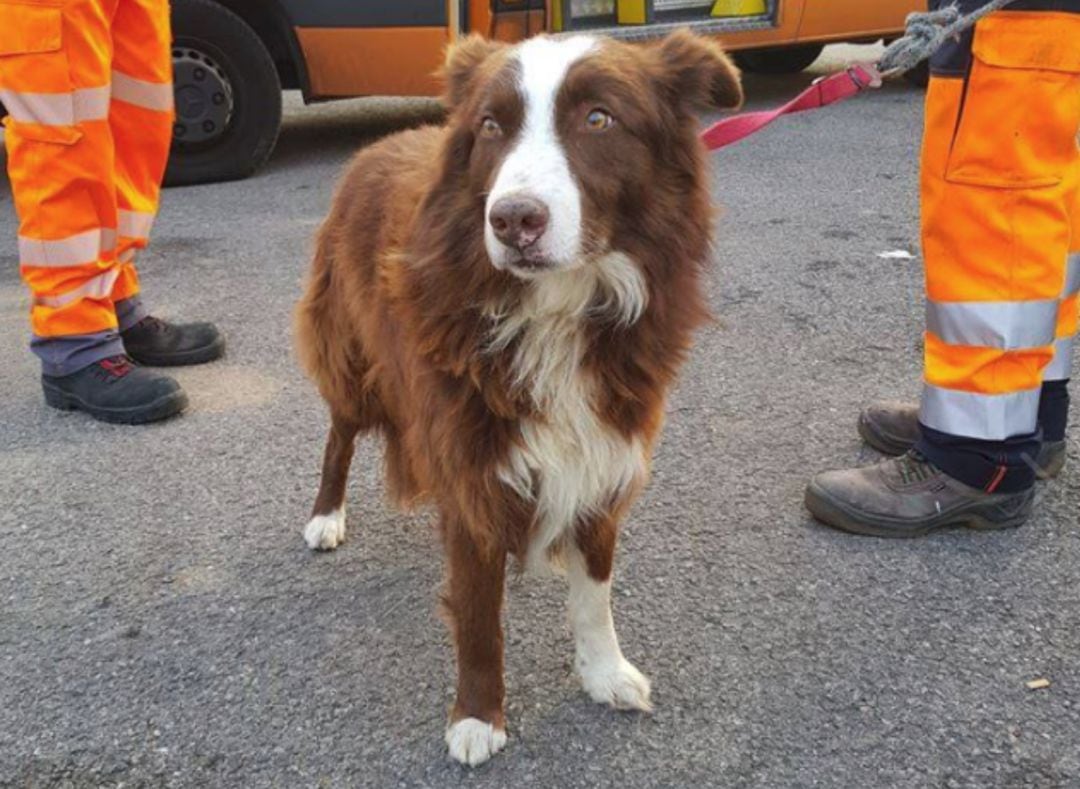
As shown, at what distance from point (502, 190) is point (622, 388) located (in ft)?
1.56

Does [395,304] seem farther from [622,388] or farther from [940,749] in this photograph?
[940,749]

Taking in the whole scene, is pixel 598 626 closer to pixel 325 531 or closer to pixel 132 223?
pixel 325 531

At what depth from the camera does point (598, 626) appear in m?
2.27

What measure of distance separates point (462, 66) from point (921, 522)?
1698 mm

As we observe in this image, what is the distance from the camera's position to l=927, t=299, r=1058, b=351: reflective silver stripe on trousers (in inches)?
105

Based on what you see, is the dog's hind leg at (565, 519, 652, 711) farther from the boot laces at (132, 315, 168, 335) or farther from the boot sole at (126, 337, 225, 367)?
the boot laces at (132, 315, 168, 335)

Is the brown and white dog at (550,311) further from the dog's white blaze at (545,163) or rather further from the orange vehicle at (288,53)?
the orange vehicle at (288,53)

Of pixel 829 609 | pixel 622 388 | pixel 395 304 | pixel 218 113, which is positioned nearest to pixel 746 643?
pixel 829 609

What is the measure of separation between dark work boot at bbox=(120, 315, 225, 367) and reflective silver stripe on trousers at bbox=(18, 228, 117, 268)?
0.51 m

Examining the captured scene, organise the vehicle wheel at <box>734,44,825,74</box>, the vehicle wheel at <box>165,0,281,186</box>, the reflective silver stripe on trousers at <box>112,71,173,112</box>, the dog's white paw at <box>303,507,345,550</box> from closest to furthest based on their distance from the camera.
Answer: the dog's white paw at <box>303,507,345,550</box>
the reflective silver stripe on trousers at <box>112,71,173,112</box>
the vehicle wheel at <box>165,0,281,186</box>
the vehicle wheel at <box>734,44,825,74</box>

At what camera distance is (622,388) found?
2.06 metres

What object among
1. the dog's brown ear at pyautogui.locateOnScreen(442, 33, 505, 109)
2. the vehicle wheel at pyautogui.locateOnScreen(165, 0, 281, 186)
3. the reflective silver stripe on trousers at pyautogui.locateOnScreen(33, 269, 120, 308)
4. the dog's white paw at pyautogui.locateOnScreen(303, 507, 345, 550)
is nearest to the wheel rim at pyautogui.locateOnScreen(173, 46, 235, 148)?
the vehicle wheel at pyautogui.locateOnScreen(165, 0, 281, 186)

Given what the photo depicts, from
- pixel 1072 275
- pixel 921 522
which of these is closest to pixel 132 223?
pixel 921 522

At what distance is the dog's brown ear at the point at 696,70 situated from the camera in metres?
2.12
